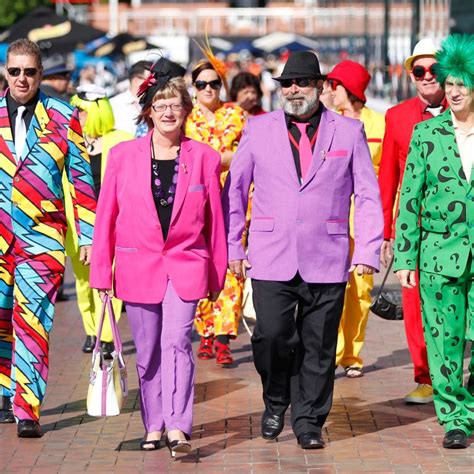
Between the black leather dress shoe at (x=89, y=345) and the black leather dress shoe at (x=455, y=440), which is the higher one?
the black leather dress shoe at (x=455, y=440)

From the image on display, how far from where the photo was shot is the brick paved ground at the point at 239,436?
7516 mm

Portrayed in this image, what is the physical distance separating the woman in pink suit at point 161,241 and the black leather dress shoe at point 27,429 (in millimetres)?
745

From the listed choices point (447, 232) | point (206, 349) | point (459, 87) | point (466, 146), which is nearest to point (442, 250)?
point (447, 232)

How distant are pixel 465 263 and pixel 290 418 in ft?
4.93

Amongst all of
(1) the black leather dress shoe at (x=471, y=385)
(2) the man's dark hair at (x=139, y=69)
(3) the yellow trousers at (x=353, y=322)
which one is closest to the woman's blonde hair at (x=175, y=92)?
(1) the black leather dress shoe at (x=471, y=385)

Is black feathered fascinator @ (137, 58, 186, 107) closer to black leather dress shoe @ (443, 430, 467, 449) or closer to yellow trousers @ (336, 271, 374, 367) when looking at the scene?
black leather dress shoe @ (443, 430, 467, 449)

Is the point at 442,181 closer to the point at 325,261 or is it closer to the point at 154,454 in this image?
the point at 325,261

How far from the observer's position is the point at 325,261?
7.78 m

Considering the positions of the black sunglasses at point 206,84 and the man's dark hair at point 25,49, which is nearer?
the man's dark hair at point 25,49

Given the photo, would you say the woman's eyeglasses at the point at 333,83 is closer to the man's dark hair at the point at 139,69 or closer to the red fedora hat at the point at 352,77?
the red fedora hat at the point at 352,77

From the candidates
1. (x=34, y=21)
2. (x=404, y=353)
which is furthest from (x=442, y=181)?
(x=34, y=21)

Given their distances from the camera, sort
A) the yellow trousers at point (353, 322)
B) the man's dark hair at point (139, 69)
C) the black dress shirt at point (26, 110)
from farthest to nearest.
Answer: the man's dark hair at point (139, 69) < the yellow trousers at point (353, 322) < the black dress shirt at point (26, 110)

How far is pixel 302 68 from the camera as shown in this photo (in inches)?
308

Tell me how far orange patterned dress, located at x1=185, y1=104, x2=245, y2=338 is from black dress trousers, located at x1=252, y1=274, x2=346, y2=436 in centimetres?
264
